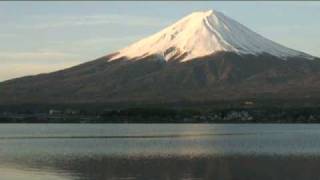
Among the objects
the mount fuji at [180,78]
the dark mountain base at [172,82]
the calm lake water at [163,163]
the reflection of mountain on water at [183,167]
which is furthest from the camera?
the mount fuji at [180,78]

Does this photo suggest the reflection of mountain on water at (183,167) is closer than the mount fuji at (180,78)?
Yes

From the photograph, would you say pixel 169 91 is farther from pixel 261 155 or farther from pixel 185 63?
pixel 261 155

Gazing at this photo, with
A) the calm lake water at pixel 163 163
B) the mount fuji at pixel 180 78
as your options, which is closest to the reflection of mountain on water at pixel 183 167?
the calm lake water at pixel 163 163

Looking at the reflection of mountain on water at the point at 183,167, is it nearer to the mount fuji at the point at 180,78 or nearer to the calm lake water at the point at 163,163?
the calm lake water at the point at 163,163

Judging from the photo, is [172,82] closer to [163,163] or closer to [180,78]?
[180,78]

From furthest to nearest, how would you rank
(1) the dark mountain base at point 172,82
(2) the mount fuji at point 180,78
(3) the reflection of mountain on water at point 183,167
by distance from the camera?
(2) the mount fuji at point 180,78
(1) the dark mountain base at point 172,82
(3) the reflection of mountain on water at point 183,167

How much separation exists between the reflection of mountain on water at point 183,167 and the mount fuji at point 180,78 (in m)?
108

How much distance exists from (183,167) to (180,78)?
139 meters

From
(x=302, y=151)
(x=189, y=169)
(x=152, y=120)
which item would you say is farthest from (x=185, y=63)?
(x=189, y=169)

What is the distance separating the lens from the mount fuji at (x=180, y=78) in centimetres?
15912

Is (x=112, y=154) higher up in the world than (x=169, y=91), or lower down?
lower down

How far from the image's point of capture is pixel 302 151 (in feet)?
155

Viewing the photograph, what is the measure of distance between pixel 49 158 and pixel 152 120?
84048 millimetres

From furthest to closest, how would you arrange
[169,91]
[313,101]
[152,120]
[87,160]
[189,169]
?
[169,91], [313,101], [152,120], [87,160], [189,169]
